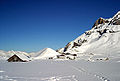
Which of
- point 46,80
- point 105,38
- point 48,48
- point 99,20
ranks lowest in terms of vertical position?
point 46,80

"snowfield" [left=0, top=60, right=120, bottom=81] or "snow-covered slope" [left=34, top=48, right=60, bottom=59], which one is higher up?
"snow-covered slope" [left=34, top=48, right=60, bottom=59]

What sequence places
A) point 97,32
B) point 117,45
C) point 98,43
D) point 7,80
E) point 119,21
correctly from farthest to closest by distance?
point 97,32, point 119,21, point 98,43, point 117,45, point 7,80

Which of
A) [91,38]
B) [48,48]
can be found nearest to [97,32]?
[91,38]

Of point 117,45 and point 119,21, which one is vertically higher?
point 119,21

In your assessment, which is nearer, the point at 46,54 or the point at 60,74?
the point at 60,74

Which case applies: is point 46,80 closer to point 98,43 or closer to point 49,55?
point 49,55

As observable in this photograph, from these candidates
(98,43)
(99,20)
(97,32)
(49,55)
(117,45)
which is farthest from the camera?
(99,20)

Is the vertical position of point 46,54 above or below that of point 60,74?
above

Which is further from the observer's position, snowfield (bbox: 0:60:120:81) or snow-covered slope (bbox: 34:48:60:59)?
snow-covered slope (bbox: 34:48:60:59)

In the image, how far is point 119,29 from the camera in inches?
3846

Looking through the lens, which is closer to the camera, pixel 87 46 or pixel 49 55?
pixel 49 55

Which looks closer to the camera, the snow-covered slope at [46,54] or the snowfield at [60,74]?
the snowfield at [60,74]

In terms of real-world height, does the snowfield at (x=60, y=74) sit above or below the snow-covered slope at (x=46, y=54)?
below

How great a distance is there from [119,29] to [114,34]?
7.10 meters
